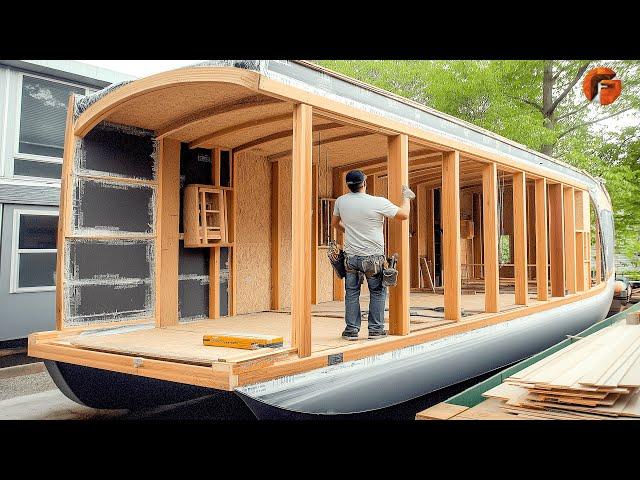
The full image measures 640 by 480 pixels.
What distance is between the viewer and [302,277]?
3982 mm

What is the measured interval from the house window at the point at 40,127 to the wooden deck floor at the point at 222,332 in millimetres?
5805

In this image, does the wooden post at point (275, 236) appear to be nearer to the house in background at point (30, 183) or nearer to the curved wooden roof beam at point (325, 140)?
the curved wooden roof beam at point (325, 140)

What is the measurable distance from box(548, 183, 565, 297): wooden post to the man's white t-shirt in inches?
209

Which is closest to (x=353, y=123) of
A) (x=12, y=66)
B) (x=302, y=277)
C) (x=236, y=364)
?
(x=302, y=277)

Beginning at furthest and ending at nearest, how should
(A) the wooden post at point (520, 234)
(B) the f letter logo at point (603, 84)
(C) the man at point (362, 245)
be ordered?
(B) the f letter logo at point (603, 84) < (A) the wooden post at point (520, 234) < (C) the man at point (362, 245)

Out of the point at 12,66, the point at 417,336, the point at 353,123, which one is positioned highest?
the point at 12,66

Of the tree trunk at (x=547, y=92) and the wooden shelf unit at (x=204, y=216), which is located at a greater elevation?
the tree trunk at (x=547, y=92)

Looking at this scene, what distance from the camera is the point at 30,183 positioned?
32.1ft

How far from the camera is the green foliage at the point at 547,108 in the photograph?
15.2 metres

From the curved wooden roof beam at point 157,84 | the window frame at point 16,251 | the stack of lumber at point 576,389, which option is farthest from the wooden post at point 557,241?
the window frame at point 16,251

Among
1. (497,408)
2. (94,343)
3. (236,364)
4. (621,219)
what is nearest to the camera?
(236,364)

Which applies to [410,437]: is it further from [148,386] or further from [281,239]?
[281,239]

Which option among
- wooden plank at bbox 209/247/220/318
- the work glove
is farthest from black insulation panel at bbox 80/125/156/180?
the work glove

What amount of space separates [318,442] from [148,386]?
211 centimetres
